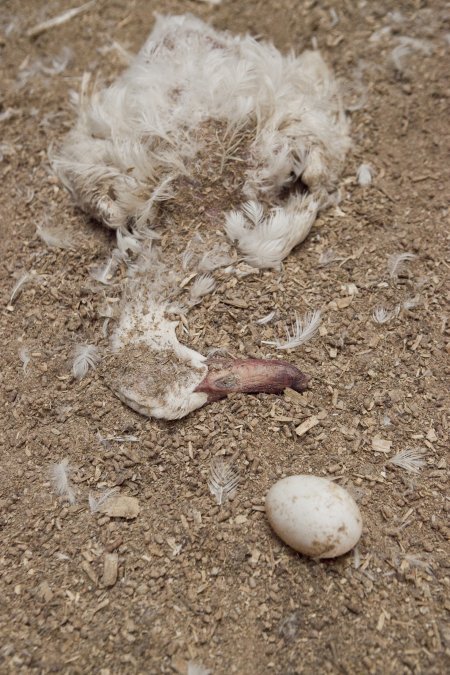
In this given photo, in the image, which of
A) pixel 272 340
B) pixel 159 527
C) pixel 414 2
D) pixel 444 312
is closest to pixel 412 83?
pixel 414 2

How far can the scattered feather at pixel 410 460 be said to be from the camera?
1.92 m

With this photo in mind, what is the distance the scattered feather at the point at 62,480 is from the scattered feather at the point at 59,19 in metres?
2.45

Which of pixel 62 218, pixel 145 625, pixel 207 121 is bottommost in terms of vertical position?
pixel 145 625

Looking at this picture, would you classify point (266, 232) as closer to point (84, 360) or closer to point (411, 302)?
point (411, 302)

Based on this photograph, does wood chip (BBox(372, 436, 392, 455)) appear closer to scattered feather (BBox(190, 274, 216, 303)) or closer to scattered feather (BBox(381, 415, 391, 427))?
scattered feather (BBox(381, 415, 391, 427))

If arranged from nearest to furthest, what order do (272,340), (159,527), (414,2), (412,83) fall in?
(159,527)
(272,340)
(412,83)
(414,2)

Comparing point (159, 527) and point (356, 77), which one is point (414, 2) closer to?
point (356, 77)

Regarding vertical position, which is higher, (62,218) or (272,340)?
(62,218)

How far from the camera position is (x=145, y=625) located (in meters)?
1.70

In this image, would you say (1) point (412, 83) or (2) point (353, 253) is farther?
(1) point (412, 83)

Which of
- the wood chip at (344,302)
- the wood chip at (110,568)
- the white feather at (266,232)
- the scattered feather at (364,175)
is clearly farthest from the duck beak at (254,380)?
the scattered feather at (364,175)

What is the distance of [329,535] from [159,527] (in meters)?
0.54

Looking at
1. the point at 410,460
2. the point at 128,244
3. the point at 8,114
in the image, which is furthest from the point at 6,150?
the point at 410,460

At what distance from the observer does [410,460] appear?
6.32 feet
